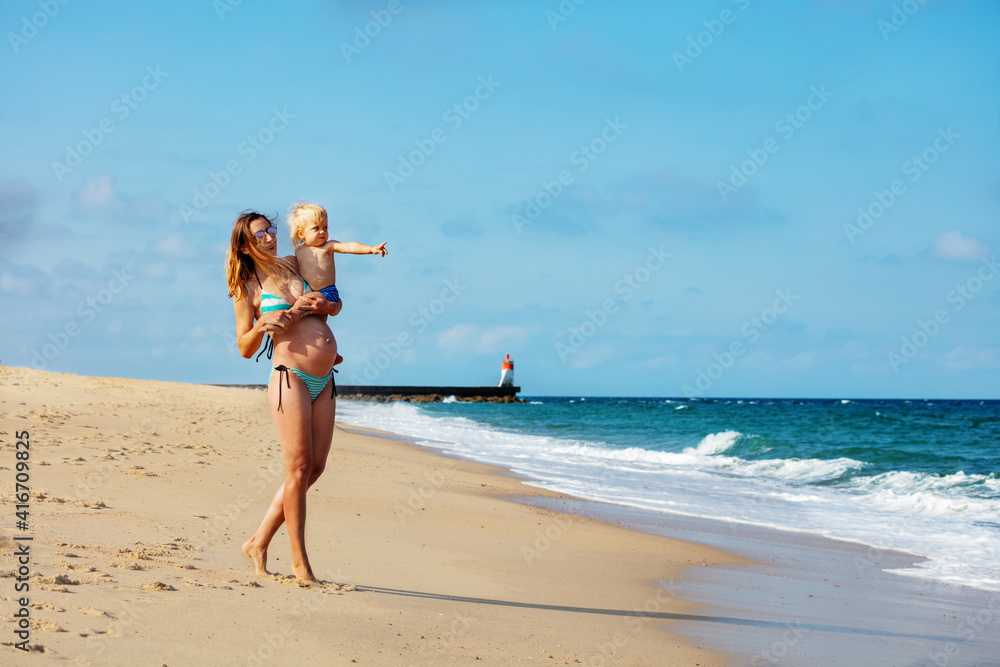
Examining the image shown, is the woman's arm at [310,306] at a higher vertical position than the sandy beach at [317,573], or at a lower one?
higher

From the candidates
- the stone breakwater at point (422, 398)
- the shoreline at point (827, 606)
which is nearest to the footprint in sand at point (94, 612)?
the shoreline at point (827, 606)

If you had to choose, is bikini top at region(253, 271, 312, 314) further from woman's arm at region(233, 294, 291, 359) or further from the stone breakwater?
the stone breakwater

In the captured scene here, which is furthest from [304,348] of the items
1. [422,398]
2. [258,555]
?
[422,398]

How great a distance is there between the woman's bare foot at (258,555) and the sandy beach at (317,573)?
0.27ft

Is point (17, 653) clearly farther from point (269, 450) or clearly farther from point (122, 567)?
point (269, 450)

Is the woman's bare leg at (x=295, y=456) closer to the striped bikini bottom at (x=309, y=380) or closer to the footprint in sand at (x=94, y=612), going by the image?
the striped bikini bottom at (x=309, y=380)

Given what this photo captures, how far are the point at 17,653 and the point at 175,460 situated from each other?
20.6ft

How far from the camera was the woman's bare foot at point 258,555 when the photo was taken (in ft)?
14.3

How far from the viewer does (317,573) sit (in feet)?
15.4

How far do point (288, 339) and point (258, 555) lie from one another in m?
1.20

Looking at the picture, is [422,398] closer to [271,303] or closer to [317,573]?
[317,573]

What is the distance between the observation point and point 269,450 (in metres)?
11.6

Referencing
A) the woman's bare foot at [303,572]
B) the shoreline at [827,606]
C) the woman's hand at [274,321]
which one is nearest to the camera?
the woman's hand at [274,321]

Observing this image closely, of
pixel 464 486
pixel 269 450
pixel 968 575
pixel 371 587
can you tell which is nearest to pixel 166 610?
pixel 371 587
